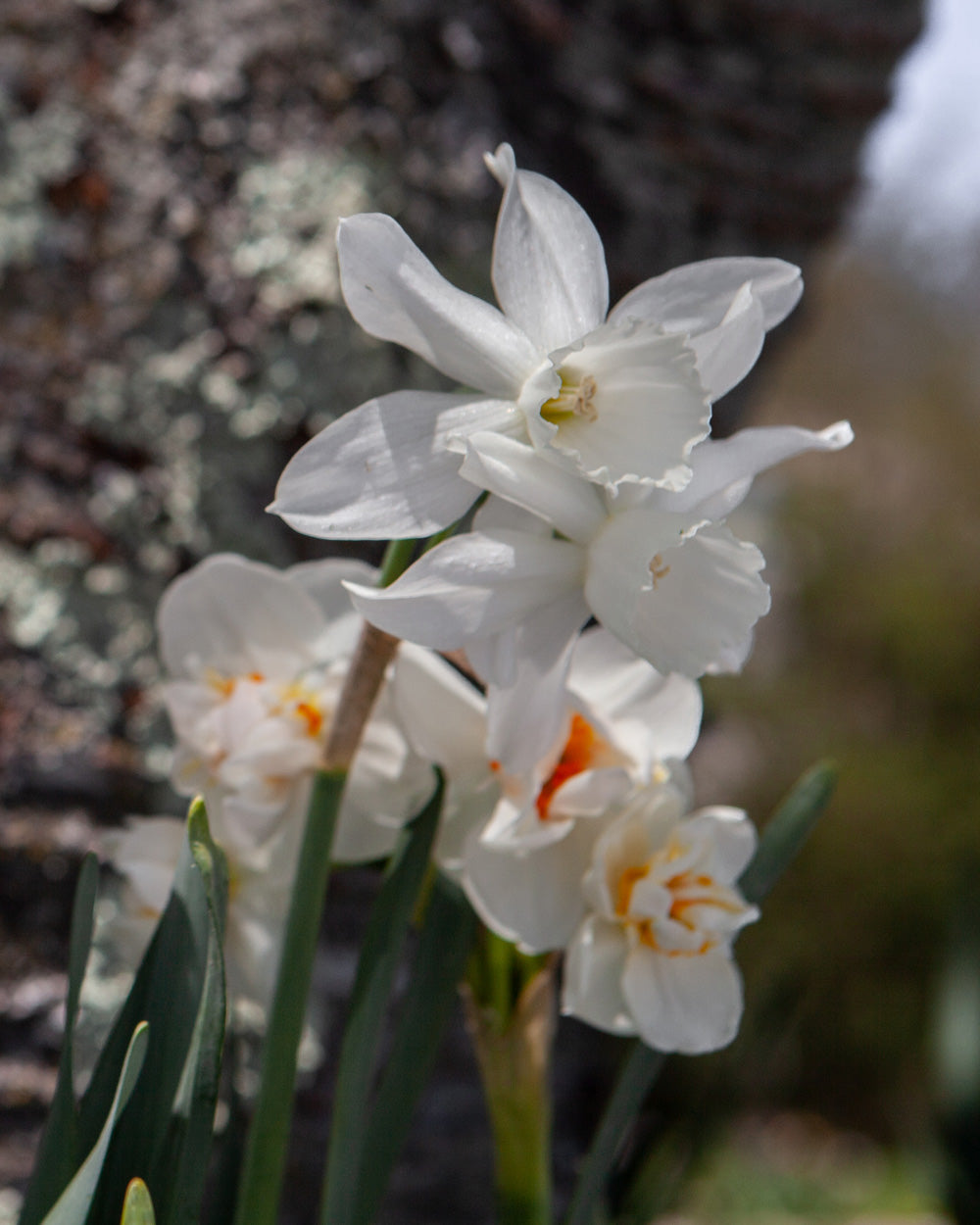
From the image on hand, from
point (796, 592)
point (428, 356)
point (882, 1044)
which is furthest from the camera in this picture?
point (796, 592)

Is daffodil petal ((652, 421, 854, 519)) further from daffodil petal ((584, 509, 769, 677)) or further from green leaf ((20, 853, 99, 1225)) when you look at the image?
green leaf ((20, 853, 99, 1225))

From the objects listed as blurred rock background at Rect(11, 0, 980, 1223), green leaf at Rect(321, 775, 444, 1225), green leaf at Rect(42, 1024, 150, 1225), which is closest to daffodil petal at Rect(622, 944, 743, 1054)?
green leaf at Rect(321, 775, 444, 1225)

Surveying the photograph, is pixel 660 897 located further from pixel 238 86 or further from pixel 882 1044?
pixel 882 1044

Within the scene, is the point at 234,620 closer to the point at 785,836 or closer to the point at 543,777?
the point at 543,777

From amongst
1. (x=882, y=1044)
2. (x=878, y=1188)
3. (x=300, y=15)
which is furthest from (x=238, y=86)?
(x=882, y=1044)

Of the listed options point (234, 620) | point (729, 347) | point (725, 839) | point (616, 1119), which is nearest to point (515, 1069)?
point (616, 1119)

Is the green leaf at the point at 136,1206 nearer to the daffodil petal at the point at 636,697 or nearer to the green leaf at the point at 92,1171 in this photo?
the green leaf at the point at 92,1171

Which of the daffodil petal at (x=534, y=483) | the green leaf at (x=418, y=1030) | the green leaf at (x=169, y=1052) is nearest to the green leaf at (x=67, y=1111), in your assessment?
the green leaf at (x=169, y=1052)
